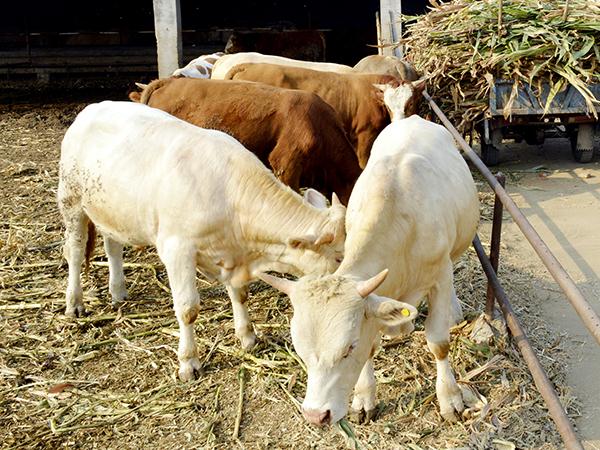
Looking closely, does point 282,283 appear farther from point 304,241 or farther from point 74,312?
point 74,312

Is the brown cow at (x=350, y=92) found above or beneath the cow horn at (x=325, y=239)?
above

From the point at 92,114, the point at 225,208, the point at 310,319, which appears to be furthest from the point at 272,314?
the point at 310,319

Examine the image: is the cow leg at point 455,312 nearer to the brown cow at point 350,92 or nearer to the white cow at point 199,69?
the brown cow at point 350,92

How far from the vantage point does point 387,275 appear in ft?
11.8

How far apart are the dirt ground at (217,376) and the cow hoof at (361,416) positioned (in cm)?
4

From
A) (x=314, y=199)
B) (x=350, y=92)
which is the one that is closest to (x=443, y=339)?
(x=314, y=199)

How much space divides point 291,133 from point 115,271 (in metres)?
2.00

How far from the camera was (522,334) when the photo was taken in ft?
13.7

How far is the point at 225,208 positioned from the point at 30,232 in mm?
3570

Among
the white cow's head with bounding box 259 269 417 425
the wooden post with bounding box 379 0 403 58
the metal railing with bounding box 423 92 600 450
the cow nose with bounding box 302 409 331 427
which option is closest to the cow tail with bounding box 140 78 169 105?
the metal railing with bounding box 423 92 600 450

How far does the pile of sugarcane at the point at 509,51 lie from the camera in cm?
882

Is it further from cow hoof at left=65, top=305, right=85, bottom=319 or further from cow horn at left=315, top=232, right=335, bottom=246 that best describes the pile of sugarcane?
cow hoof at left=65, top=305, right=85, bottom=319

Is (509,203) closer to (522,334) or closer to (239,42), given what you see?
(522,334)

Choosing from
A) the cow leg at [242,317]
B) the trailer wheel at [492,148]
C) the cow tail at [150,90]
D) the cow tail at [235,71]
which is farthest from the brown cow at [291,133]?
the trailer wheel at [492,148]
